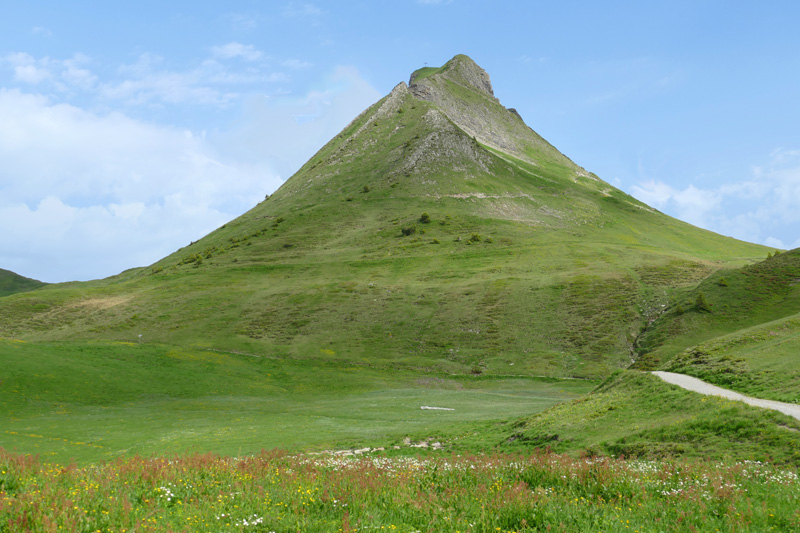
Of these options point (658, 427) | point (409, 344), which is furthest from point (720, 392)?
point (409, 344)

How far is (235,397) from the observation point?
200 feet

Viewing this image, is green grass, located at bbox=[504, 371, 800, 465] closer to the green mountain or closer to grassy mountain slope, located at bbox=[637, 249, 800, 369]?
the green mountain

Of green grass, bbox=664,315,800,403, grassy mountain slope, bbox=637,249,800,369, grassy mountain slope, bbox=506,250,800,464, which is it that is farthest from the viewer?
grassy mountain slope, bbox=637,249,800,369

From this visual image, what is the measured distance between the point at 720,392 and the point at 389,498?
25214 millimetres

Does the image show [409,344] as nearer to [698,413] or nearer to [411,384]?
[411,384]

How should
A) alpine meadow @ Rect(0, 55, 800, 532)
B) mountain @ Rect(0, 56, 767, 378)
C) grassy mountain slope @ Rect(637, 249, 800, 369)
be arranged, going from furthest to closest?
mountain @ Rect(0, 56, 767, 378)
grassy mountain slope @ Rect(637, 249, 800, 369)
alpine meadow @ Rect(0, 55, 800, 532)

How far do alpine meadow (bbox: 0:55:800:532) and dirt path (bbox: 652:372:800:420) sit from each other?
90 centimetres

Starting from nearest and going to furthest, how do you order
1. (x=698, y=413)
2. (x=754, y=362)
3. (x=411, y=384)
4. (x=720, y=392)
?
Answer: 1. (x=698, y=413)
2. (x=720, y=392)
3. (x=754, y=362)
4. (x=411, y=384)

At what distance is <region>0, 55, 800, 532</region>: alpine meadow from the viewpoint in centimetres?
1139

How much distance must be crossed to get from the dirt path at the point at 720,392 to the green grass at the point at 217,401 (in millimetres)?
13008

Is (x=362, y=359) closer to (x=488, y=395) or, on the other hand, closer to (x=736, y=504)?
(x=488, y=395)

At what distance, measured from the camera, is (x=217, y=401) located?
5809 centimetres

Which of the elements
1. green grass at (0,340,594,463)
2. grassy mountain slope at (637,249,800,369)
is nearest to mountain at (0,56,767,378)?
grassy mountain slope at (637,249,800,369)

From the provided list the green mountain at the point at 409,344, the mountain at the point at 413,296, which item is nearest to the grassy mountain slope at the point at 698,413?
the green mountain at the point at 409,344
